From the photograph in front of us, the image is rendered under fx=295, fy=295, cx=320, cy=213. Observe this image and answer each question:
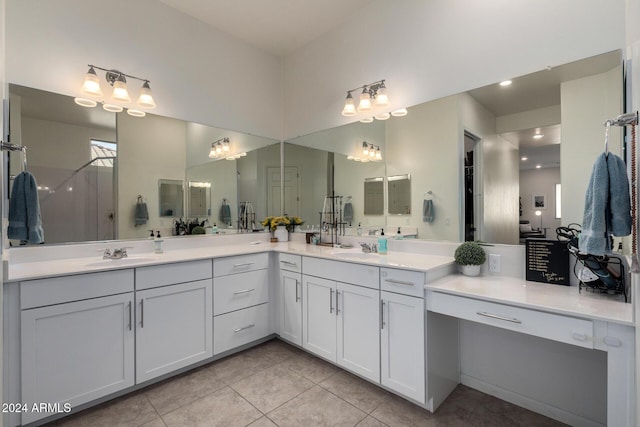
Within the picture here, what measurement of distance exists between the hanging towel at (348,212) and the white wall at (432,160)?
50 cm

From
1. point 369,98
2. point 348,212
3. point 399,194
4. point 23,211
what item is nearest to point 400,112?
point 369,98

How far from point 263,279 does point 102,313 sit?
1.20 m

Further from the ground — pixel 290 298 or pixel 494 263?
pixel 494 263

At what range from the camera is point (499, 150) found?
198 cm

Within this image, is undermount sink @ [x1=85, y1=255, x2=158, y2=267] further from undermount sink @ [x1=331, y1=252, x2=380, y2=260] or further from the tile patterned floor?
undermount sink @ [x1=331, y1=252, x2=380, y2=260]

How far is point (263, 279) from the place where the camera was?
8.80ft

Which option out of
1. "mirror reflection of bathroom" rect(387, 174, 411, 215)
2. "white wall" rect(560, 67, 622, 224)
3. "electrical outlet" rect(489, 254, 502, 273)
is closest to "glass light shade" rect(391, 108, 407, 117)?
"mirror reflection of bathroom" rect(387, 174, 411, 215)

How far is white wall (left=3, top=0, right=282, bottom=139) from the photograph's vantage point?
202 cm

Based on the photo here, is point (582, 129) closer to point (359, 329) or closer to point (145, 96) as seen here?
point (359, 329)

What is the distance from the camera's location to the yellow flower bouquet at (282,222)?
3.35m

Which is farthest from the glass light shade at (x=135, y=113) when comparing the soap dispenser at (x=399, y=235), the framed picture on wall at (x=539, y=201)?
the framed picture on wall at (x=539, y=201)

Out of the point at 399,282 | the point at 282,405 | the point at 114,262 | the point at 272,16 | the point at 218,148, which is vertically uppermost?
the point at 272,16

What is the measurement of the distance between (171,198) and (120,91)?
92cm

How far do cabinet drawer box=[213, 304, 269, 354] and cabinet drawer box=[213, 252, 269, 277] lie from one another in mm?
346
